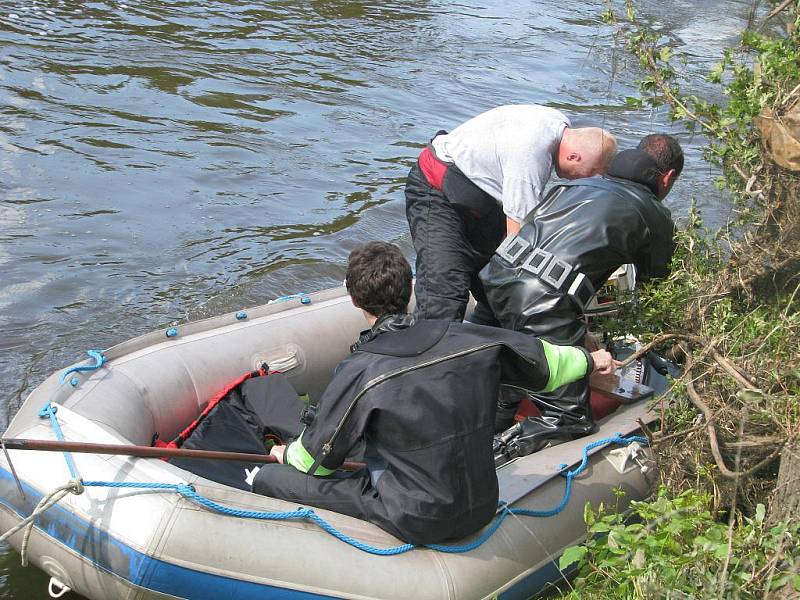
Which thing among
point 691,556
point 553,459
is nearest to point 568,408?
point 553,459

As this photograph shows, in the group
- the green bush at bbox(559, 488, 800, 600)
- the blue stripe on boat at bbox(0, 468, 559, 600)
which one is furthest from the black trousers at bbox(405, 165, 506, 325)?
the blue stripe on boat at bbox(0, 468, 559, 600)

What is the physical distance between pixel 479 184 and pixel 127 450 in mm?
2169

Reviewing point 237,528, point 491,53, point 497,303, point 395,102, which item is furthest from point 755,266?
point 491,53

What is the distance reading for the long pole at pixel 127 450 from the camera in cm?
286

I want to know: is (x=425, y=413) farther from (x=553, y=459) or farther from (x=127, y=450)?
(x=553, y=459)

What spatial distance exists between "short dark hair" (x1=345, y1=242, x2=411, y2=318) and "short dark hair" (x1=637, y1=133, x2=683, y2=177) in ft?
5.12

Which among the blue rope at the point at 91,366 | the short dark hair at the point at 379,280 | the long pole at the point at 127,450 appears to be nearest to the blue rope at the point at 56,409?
the blue rope at the point at 91,366

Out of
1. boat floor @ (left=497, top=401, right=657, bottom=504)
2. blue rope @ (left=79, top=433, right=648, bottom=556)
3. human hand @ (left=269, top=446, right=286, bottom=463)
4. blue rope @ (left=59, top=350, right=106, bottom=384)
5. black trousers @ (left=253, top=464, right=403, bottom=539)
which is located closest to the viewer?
blue rope @ (left=79, top=433, right=648, bottom=556)

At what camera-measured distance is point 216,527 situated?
321 centimetres

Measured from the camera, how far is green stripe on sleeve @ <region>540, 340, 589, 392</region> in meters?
3.31

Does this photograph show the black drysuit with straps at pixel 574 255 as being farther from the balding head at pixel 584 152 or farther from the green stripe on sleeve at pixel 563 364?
the green stripe on sleeve at pixel 563 364

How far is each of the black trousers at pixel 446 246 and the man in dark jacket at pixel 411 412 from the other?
1290 mm

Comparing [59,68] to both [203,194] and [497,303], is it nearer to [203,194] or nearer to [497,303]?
[203,194]

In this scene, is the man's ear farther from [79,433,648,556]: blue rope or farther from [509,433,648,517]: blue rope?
[79,433,648,556]: blue rope
